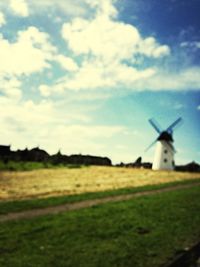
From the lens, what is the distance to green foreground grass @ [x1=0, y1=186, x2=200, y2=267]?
26.7 feet

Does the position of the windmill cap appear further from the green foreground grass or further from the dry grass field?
the green foreground grass

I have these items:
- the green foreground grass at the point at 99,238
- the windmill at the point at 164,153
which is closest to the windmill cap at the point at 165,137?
the windmill at the point at 164,153

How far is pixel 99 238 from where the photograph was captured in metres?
10.3

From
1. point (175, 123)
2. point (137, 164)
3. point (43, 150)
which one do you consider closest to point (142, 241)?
point (175, 123)

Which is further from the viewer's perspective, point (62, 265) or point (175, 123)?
point (175, 123)

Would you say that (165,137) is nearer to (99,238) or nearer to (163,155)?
(163,155)

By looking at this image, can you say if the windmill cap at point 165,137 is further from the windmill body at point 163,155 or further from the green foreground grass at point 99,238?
the green foreground grass at point 99,238

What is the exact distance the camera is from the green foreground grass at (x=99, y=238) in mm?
8125

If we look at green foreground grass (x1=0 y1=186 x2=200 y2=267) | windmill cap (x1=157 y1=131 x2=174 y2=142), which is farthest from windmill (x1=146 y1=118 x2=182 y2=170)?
green foreground grass (x1=0 y1=186 x2=200 y2=267)

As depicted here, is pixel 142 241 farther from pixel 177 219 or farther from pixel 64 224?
pixel 177 219

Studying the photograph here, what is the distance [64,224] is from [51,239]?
2.10 meters

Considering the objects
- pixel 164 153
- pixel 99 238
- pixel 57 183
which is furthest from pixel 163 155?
pixel 99 238

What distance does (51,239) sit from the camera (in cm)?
1000

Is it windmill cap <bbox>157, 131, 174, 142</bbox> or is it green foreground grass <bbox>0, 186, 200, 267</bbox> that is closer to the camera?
green foreground grass <bbox>0, 186, 200, 267</bbox>
